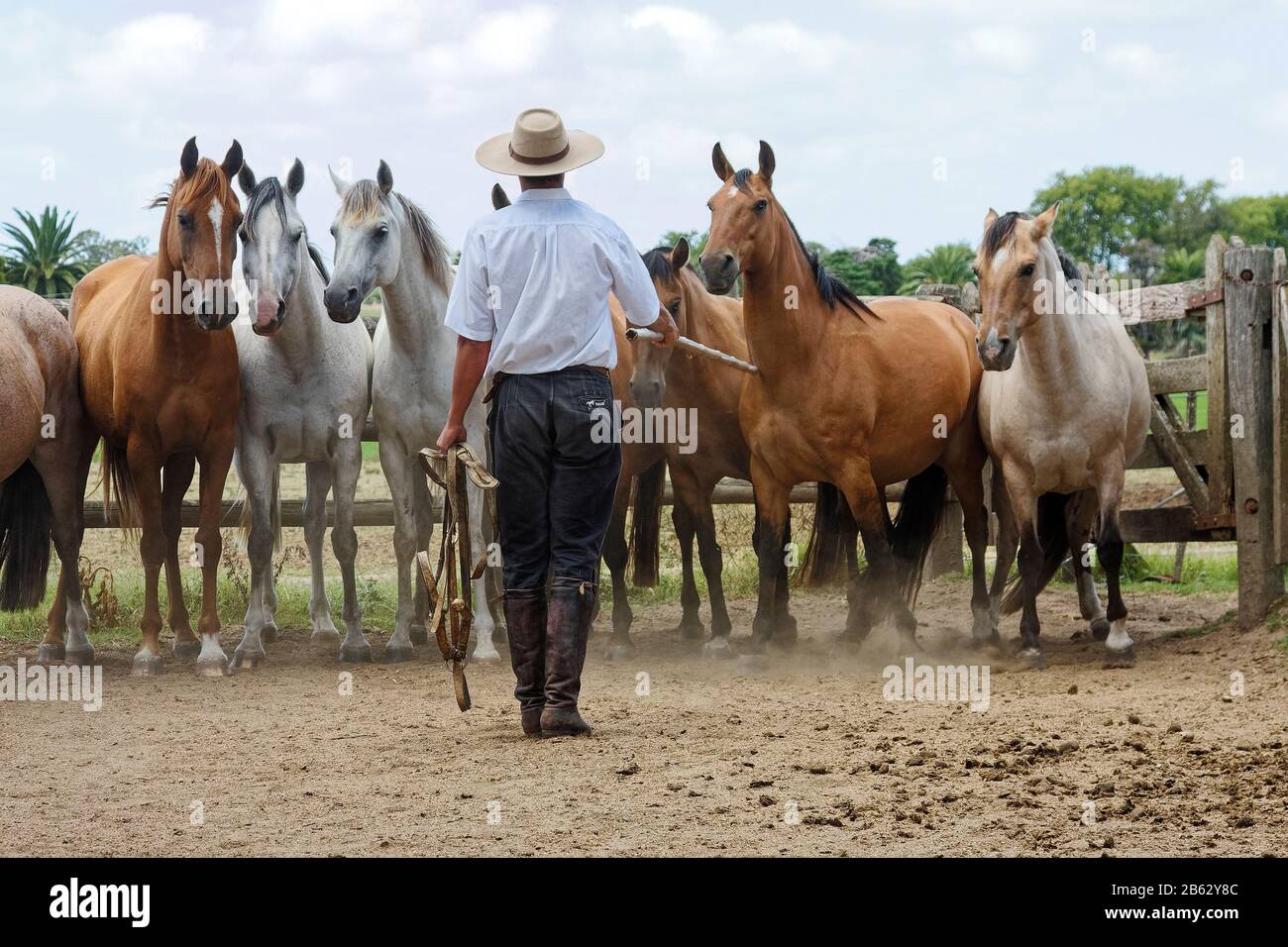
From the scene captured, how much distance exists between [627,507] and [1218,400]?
3573 millimetres

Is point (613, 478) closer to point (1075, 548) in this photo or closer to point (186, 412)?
point (186, 412)

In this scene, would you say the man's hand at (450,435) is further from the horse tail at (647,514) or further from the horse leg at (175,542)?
the horse tail at (647,514)

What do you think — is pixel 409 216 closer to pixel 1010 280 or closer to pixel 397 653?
pixel 397 653

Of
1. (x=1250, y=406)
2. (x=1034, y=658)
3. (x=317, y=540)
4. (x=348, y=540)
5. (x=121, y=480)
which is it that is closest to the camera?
(x=1034, y=658)

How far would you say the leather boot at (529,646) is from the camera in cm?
518

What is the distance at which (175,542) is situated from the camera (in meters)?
8.08

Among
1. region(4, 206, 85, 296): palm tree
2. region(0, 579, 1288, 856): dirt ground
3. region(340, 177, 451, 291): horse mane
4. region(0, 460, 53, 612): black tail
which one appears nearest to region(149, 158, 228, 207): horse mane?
region(340, 177, 451, 291): horse mane

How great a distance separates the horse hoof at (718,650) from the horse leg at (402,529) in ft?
5.72

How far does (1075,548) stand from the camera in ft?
26.6

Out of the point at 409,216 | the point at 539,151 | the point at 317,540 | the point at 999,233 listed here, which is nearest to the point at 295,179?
the point at 409,216

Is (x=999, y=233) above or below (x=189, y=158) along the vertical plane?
below

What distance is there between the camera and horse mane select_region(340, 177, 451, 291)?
751 cm

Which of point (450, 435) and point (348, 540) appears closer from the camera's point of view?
point (450, 435)
